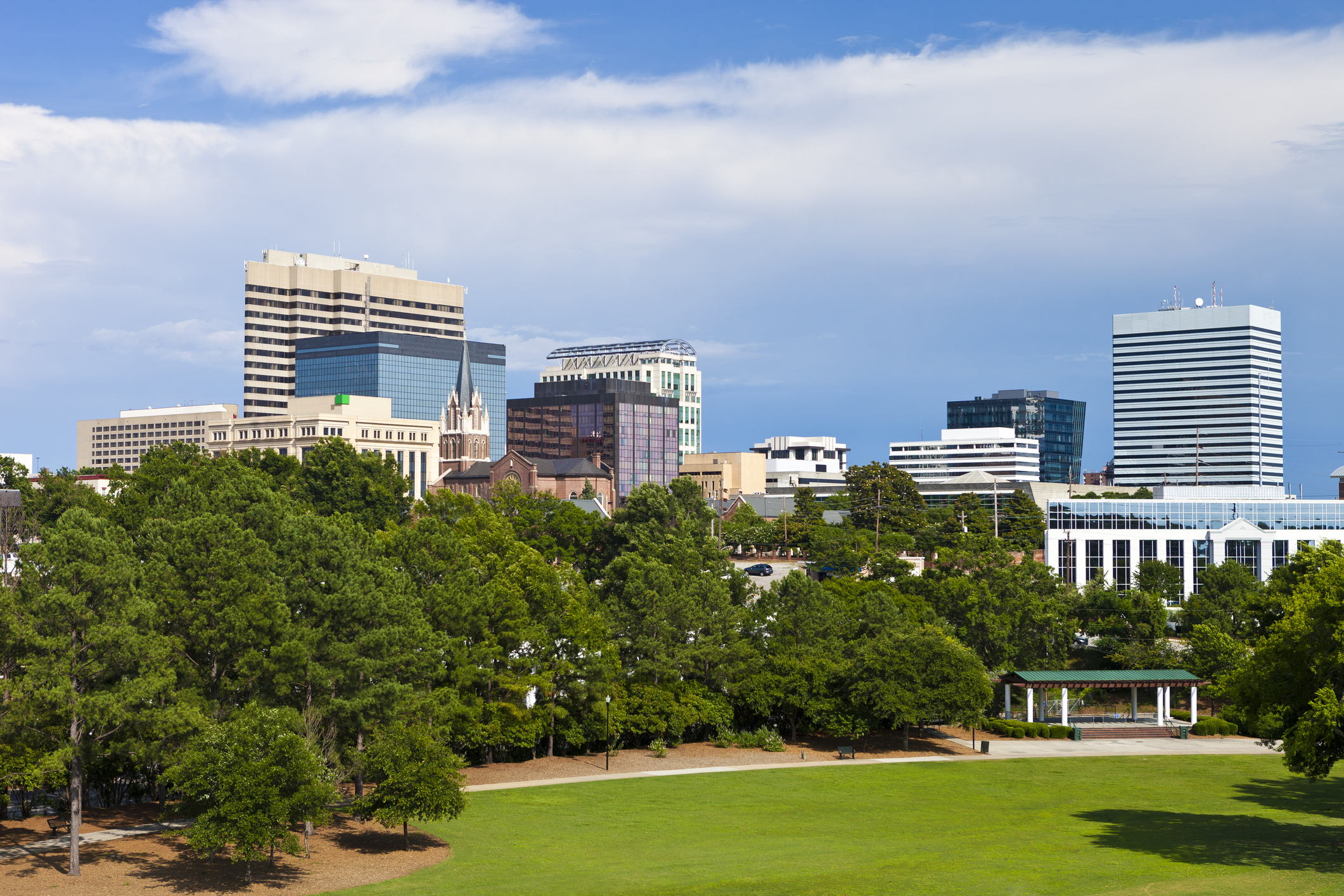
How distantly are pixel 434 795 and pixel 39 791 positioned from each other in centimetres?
1902

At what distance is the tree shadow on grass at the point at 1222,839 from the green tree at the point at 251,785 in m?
28.6

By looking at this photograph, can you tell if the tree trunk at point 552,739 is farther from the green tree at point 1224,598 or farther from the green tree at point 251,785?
the green tree at point 1224,598

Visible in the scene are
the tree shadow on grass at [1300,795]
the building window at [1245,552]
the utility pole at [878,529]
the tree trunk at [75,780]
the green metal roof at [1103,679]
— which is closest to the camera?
the tree trunk at [75,780]

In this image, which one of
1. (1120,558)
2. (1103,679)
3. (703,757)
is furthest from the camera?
(1120,558)

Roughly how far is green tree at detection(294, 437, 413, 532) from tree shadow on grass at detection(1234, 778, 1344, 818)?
81.8m

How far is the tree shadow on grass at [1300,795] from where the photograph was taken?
185ft

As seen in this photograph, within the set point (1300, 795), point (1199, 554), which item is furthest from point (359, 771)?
point (1199, 554)

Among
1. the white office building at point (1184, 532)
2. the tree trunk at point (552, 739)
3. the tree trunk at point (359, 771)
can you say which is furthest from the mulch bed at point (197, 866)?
the white office building at point (1184, 532)

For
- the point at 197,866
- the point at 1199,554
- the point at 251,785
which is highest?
the point at 1199,554

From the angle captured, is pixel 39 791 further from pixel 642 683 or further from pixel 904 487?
pixel 904 487

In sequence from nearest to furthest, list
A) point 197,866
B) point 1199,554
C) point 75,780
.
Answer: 1. point 197,866
2. point 75,780
3. point 1199,554

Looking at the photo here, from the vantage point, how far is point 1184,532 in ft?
473

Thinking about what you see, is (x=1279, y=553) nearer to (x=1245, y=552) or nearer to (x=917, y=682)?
(x=1245, y=552)

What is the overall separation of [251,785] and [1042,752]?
48.6m
